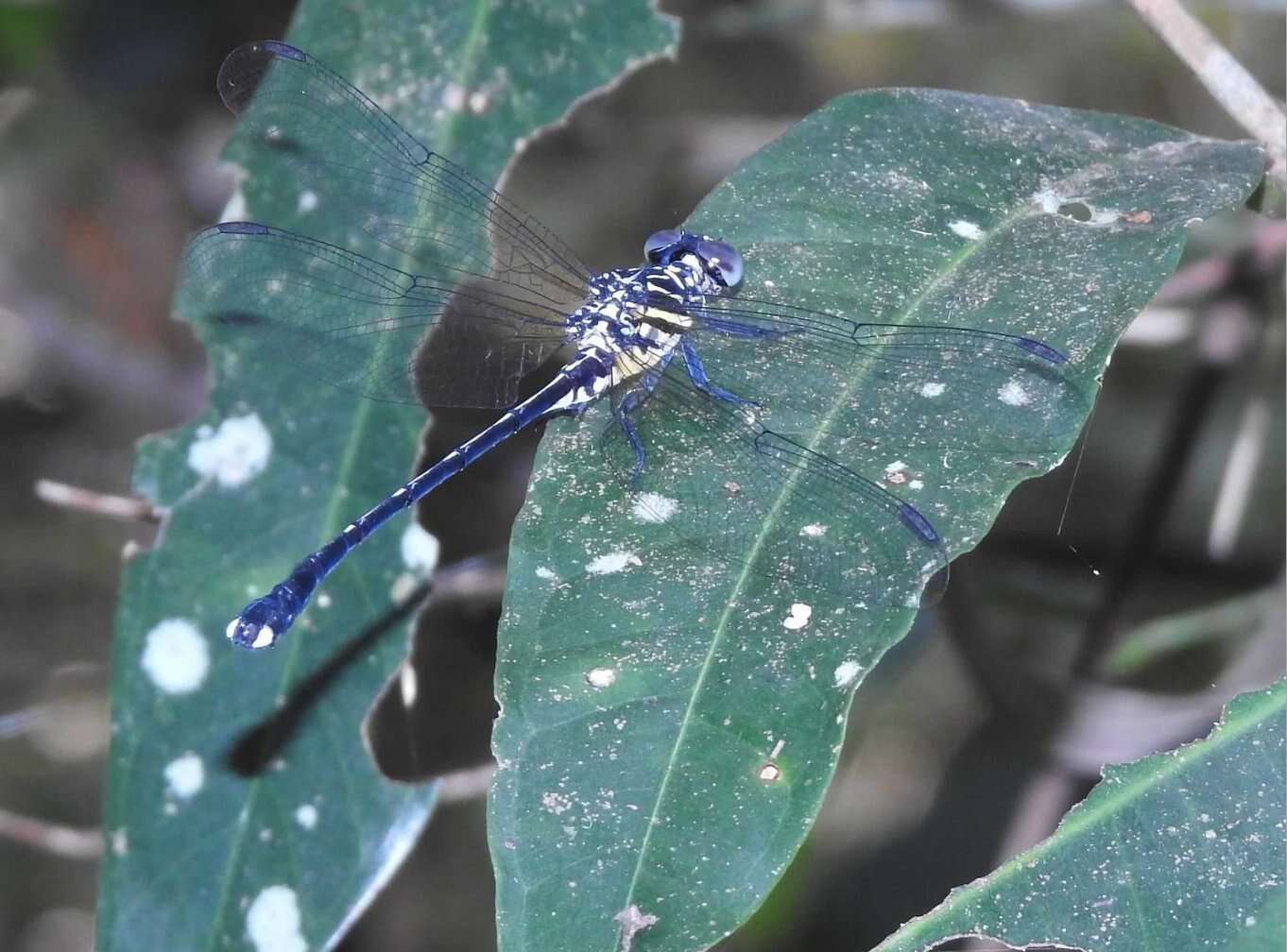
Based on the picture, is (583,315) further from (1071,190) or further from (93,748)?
(93,748)

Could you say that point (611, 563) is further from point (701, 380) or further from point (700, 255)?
point (700, 255)

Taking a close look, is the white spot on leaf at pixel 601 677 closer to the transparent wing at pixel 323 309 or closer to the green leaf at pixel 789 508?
the green leaf at pixel 789 508

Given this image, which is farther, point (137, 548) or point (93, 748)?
point (93, 748)

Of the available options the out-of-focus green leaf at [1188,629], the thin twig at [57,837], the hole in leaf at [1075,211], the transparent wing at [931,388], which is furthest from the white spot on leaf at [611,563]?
the out-of-focus green leaf at [1188,629]

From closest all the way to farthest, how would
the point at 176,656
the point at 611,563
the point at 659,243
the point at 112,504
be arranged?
the point at 611,563, the point at 176,656, the point at 112,504, the point at 659,243

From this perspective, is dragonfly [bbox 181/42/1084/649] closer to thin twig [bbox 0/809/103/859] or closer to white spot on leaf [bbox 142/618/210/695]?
white spot on leaf [bbox 142/618/210/695]

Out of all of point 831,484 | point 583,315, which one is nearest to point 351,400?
point 583,315

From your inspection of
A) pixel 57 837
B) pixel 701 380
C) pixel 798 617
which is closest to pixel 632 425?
pixel 701 380
